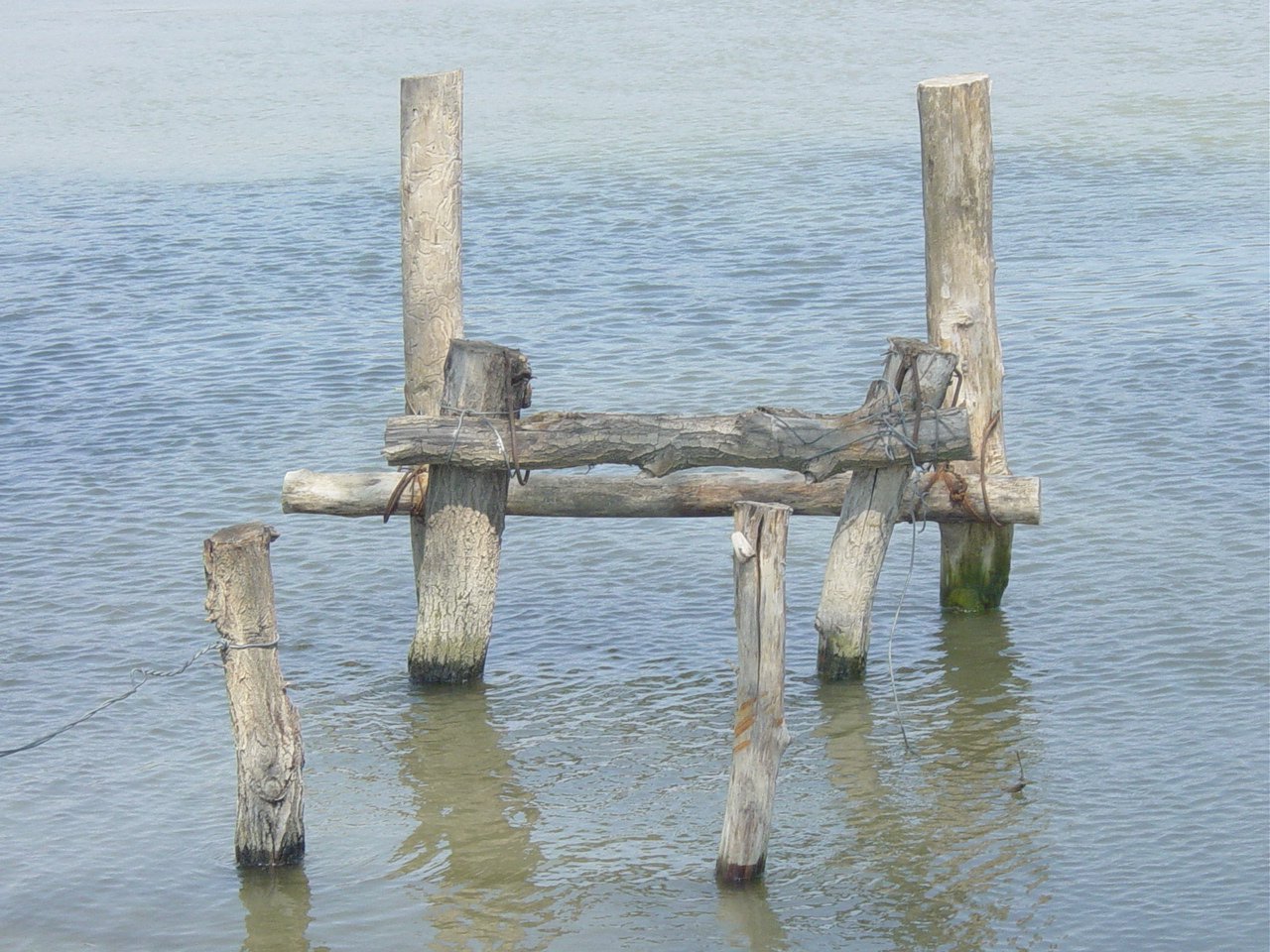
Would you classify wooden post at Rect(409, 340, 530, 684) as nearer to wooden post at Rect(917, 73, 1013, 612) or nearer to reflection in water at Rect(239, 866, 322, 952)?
reflection in water at Rect(239, 866, 322, 952)

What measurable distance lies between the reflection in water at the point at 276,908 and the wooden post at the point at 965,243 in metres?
3.91

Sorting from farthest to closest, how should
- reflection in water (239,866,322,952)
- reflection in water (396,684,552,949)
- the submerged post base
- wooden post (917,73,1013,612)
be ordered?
the submerged post base, wooden post (917,73,1013,612), reflection in water (396,684,552,949), reflection in water (239,866,322,952)

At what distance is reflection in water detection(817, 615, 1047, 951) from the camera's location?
22.7 feet

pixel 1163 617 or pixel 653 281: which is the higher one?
pixel 653 281

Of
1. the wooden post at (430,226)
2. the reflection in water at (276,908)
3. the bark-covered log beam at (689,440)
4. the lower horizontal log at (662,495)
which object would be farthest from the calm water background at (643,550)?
the wooden post at (430,226)

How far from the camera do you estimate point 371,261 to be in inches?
725

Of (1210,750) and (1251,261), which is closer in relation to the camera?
(1210,750)

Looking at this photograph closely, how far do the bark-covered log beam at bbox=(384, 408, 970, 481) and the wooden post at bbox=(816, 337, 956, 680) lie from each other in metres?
0.12

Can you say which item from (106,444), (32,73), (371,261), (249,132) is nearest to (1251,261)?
(371,261)

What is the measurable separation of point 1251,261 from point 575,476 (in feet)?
31.0

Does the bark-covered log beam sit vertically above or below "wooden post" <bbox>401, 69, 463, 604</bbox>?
below

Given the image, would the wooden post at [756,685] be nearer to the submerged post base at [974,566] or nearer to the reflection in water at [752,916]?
the reflection in water at [752,916]

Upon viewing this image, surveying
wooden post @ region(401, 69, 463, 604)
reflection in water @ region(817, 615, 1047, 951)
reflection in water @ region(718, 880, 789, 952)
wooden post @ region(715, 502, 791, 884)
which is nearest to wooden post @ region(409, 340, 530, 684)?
wooden post @ region(401, 69, 463, 604)

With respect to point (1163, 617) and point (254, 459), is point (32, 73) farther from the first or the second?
point (1163, 617)
